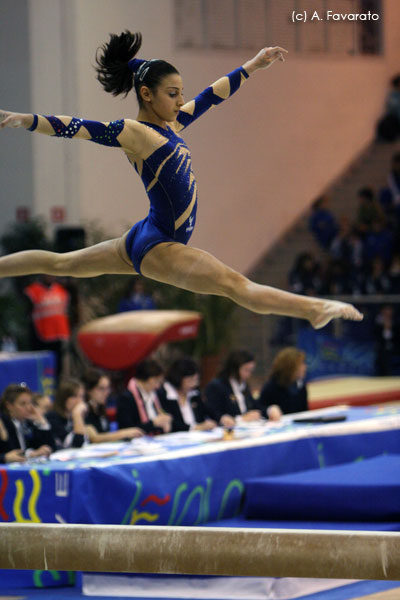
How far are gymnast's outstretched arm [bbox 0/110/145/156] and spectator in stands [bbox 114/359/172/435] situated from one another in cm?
339

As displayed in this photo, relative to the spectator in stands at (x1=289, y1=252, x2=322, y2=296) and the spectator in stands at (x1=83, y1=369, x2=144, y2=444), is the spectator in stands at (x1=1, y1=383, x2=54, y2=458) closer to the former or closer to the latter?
the spectator in stands at (x1=83, y1=369, x2=144, y2=444)

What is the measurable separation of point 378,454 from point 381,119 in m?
10.1

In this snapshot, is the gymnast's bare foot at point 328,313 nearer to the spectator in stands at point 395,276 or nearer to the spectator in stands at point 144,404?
the spectator in stands at point 144,404

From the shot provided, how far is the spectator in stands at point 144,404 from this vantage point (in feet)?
22.3

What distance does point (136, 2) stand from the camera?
10867 millimetres

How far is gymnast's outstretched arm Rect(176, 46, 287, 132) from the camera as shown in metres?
3.88

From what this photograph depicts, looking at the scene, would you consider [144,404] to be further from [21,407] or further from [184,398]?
[21,407]

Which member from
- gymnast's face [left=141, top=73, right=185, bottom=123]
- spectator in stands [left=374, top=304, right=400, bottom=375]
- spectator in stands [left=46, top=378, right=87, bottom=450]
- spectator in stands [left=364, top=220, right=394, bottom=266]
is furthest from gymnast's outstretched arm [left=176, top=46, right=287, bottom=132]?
spectator in stands [left=364, top=220, right=394, bottom=266]

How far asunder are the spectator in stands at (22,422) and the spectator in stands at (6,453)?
0.06 ft

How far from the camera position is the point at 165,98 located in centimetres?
362

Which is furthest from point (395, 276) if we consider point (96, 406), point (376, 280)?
point (96, 406)

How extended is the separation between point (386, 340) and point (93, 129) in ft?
28.0

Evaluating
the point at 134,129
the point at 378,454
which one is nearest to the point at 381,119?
the point at 378,454

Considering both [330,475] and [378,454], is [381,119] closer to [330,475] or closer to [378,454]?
[378,454]
